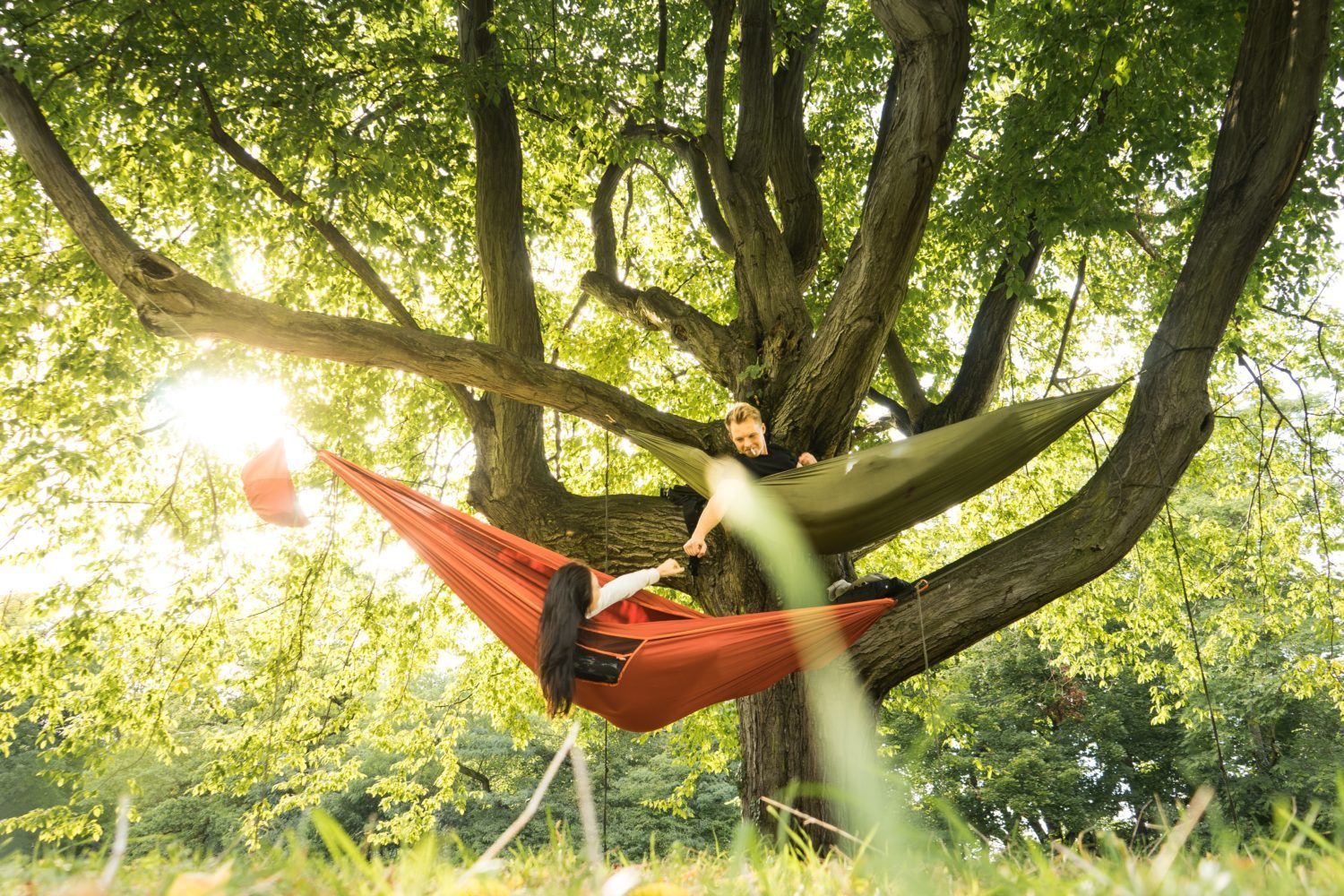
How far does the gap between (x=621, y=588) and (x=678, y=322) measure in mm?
1704

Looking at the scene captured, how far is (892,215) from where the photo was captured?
8.66 ft

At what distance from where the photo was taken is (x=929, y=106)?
2.53 meters

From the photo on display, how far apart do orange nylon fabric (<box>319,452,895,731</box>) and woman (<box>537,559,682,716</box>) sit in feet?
0.14

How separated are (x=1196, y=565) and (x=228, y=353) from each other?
19.1 ft

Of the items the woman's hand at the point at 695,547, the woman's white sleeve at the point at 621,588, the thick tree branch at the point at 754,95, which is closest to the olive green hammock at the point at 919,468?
the woman's hand at the point at 695,547

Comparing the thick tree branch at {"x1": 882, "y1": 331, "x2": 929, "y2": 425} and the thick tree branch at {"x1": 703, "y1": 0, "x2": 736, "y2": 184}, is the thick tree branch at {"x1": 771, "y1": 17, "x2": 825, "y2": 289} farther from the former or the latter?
the thick tree branch at {"x1": 882, "y1": 331, "x2": 929, "y2": 425}

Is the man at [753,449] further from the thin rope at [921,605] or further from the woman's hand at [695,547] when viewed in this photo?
the thin rope at [921,605]

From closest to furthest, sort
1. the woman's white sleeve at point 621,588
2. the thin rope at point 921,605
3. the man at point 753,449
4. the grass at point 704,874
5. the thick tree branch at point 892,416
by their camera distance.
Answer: the grass at point 704,874 → the woman's white sleeve at point 621,588 → the thin rope at point 921,605 → the man at point 753,449 → the thick tree branch at point 892,416

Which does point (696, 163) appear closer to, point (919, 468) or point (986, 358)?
point (986, 358)

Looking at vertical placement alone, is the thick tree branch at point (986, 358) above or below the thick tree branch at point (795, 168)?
below

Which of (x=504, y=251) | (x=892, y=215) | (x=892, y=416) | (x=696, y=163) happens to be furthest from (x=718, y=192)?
(x=892, y=416)

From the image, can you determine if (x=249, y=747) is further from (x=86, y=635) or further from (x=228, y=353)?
(x=228, y=353)

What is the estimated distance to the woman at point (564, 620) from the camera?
2141mm

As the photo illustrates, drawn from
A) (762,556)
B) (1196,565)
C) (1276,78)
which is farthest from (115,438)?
(1196,565)
